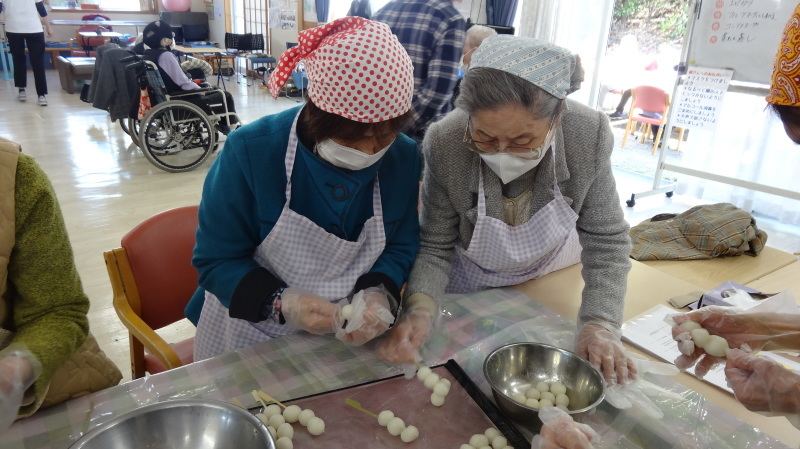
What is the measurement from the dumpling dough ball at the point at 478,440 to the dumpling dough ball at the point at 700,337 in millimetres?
497

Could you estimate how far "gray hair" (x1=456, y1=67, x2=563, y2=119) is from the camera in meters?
1.12

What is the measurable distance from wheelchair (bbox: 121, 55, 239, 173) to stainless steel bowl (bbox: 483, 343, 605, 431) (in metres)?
4.46

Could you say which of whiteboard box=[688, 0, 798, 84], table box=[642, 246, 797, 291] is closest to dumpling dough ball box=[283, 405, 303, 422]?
table box=[642, 246, 797, 291]

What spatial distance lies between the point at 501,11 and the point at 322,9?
3.87 metres

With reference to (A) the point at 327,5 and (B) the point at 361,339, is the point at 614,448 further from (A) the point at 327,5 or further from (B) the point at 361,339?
(A) the point at 327,5

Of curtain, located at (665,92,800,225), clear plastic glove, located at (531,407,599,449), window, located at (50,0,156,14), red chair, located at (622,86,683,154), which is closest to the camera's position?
clear plastic glove, located at (531,407,599,449)

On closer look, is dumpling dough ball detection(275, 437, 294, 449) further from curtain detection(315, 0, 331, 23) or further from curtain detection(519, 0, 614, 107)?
curtain detection(315, 0, 331, 23)

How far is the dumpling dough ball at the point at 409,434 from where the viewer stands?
96cm

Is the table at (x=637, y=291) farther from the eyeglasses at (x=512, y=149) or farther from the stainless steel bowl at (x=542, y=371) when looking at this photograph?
→ the eyeglasses at (x=512, y=149)

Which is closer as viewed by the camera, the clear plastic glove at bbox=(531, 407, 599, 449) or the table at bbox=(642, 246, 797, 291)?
the clear plastic glove at bbox=(531, 407, 599, 449)

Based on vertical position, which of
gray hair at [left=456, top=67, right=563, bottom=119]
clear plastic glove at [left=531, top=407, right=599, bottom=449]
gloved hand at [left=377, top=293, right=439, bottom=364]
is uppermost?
gray hair at [left=456, top=67, right=563, bottom=119]

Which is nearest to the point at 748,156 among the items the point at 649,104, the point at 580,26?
the point at 649,104

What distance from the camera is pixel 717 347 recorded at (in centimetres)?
106

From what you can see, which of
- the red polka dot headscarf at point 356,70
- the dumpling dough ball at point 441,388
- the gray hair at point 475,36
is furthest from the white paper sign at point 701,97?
the dumpling dough ball at point 441,388
